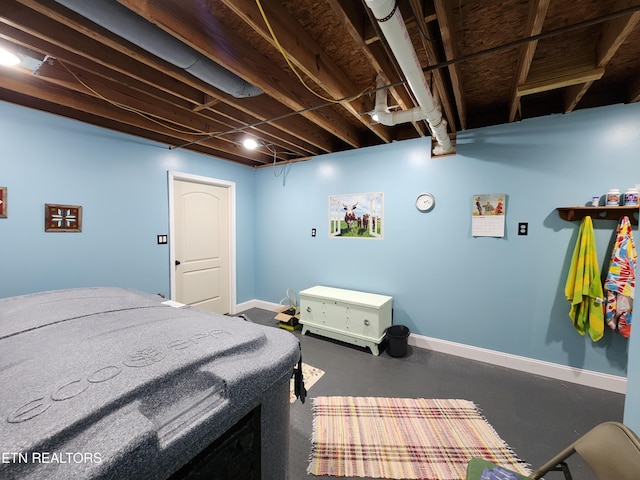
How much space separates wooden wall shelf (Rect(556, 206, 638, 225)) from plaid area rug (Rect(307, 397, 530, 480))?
186 centimetres

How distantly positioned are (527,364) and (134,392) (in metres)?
3.22

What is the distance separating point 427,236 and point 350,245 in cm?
98

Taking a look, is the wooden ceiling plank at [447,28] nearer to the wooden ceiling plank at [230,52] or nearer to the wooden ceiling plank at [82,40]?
the wooden ceiling plank at [230,52]

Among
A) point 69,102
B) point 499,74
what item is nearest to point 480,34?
point 499,74

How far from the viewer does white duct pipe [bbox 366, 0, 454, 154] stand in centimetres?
107

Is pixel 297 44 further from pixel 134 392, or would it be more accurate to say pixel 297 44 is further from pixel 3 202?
pixel 3 202

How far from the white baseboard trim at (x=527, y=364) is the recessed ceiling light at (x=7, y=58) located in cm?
402

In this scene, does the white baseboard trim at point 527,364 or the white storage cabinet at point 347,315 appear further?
the white storage cabinet at point 347,315

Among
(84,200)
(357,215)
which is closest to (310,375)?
(357,215)

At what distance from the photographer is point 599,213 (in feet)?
7.18

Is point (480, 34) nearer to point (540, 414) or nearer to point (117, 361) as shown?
point (117, 361)

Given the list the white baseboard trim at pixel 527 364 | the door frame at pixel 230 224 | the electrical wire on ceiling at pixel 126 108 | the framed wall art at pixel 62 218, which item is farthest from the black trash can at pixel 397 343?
the framed wall art at pixel 62 218

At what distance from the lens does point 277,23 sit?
1426 mm

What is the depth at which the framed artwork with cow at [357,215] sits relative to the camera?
3230 millimetres
